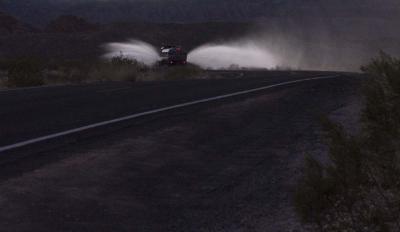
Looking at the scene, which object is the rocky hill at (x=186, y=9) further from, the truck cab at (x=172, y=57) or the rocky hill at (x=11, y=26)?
the truck cab at (x=172, y=57)

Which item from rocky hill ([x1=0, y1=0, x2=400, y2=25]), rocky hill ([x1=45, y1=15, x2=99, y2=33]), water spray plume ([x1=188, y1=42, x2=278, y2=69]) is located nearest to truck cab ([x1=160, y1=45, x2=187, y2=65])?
water spray plume ([x1=188, y1=42, x2=278, y2=69])

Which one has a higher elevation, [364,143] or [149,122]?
[364,143]

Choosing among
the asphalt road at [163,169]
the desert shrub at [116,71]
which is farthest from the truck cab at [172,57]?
the asphalt road at [163,169]

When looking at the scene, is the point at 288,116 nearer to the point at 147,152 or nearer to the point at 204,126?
Answer: the point at 204,126

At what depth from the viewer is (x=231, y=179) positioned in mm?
10047

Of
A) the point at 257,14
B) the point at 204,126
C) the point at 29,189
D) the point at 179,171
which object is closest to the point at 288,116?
the point at 204,126

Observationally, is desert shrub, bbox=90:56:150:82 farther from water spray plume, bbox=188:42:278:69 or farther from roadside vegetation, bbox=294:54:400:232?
water spray plume, bbox=188:42:278:69

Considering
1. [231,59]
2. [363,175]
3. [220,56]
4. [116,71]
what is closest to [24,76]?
[116,71]

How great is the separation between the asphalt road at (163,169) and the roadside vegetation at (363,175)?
34.2 inches

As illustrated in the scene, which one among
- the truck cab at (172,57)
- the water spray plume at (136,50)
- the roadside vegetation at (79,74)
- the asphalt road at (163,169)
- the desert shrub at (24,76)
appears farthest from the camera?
the water spray plume at (136,50)

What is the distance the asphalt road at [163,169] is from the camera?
26.6ft

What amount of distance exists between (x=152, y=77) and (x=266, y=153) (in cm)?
2687

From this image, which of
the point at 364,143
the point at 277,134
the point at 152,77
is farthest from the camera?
the point at 152,77

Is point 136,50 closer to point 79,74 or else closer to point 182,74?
point 182,74
